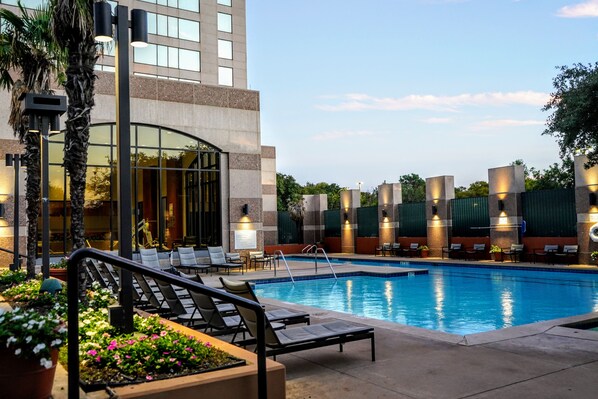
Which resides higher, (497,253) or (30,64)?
(30,64)

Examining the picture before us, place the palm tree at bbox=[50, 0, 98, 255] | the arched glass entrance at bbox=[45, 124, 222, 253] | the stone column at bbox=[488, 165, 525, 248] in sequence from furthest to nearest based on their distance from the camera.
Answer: the stone column at bbox=[488, 165, 525, 248] < the arched glass entrance at bbox=[45, 124, 222, 253] < the palm tree at bbox=[50, 0, 98, 255]

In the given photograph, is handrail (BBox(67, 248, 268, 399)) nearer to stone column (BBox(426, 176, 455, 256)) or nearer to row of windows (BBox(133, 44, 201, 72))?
stone column (BBox(426, 176, 455, 256))

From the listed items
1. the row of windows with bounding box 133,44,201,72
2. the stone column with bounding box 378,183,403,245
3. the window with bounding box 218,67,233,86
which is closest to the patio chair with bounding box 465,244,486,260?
the stone column with bounding box 378,183,403,245

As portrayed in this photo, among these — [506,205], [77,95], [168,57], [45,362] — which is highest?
[168,57]

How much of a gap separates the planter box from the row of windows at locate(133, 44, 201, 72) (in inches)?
1421

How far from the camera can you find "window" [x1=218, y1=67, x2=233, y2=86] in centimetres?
4125

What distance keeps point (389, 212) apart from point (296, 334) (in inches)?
999

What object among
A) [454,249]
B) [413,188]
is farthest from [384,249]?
[413,188]

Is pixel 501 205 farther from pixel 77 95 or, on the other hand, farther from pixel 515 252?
pixel 77 95

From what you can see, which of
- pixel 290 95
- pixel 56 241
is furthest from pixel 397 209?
pixel 290 95

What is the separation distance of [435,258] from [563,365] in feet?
72.2

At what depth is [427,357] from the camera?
6.54 meters

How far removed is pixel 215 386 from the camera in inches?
162

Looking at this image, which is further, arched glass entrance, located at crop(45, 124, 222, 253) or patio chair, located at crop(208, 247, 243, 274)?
patio chair, located at crop(208, 247, 243, 274)
